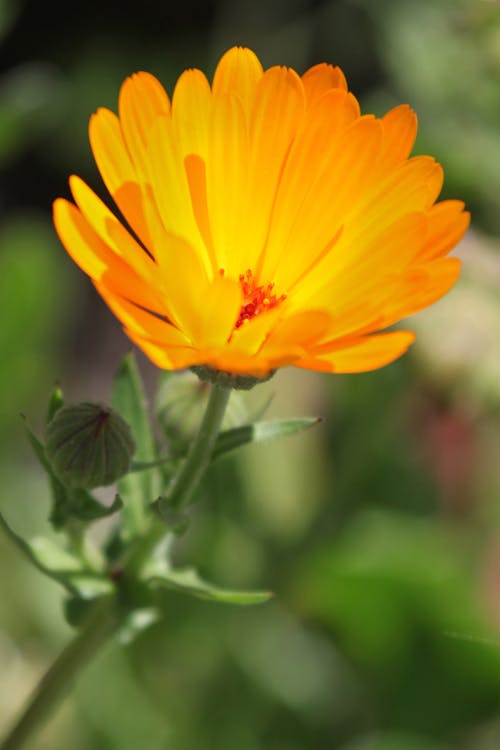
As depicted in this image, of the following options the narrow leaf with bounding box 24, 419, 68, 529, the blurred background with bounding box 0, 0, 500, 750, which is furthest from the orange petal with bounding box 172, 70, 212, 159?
the blurred background with bounding box 0, 0, 500, 750

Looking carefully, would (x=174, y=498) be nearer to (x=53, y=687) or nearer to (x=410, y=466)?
(x=53, y=687)

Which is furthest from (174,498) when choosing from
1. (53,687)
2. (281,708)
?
(281,708)

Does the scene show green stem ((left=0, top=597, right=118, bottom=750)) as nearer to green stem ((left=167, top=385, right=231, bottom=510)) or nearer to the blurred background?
green stem ((left=167, top=385, right=231, bottom=510))

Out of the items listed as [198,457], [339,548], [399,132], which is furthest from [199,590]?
[339,548]

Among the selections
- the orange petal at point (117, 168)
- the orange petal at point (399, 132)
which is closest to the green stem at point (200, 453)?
the orange petal at point (117, 168)

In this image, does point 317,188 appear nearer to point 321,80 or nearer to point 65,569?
point 321,80

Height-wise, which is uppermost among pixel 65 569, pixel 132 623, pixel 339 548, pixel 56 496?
pixel 56 496
